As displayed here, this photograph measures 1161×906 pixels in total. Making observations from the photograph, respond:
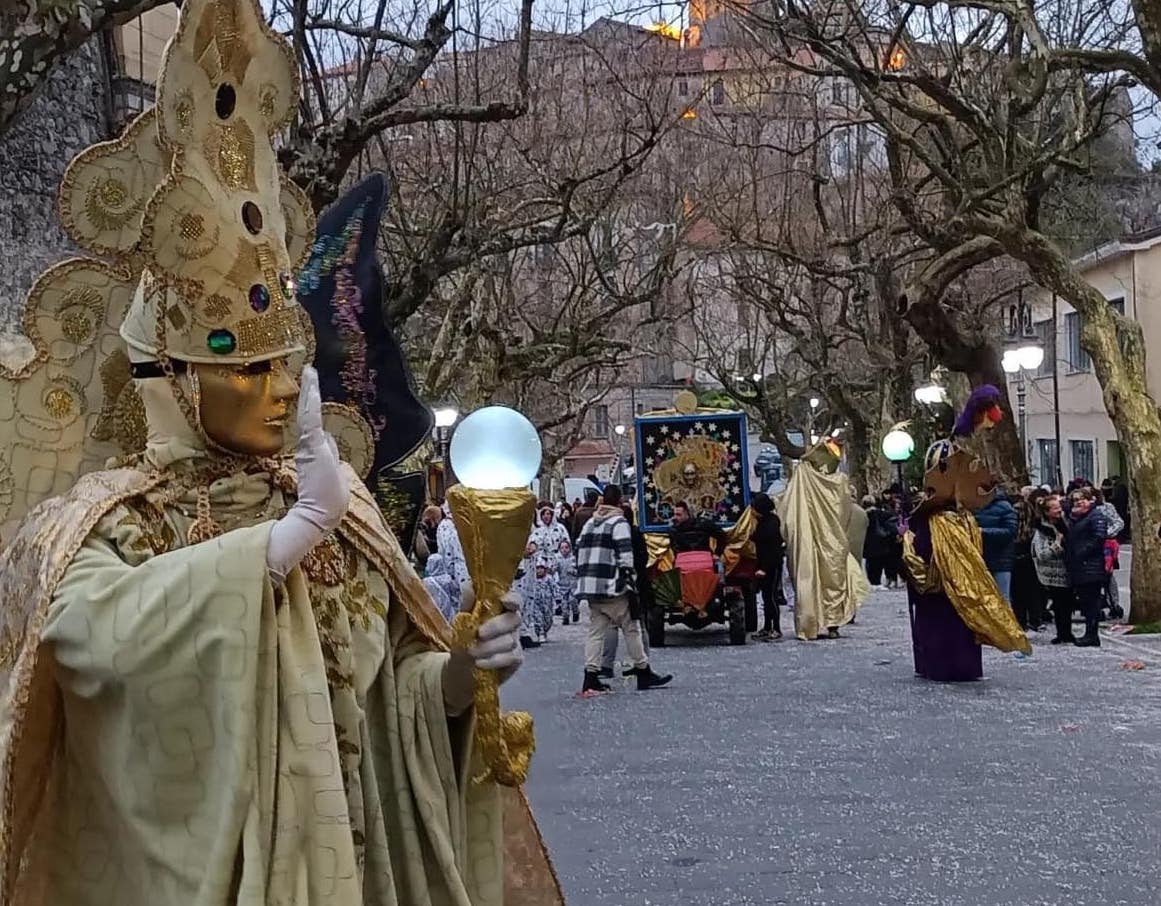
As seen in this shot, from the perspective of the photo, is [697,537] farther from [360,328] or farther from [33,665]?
[33,665]

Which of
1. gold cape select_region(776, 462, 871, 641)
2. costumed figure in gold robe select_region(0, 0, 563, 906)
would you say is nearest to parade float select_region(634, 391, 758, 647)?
gold cape select_region(776, 462, 871, 641)

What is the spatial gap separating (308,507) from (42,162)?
4324 mm

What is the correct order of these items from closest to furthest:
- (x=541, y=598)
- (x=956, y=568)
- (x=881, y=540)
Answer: (x=956, y=568)
(x=541, y=598)
(x=881, y=540)

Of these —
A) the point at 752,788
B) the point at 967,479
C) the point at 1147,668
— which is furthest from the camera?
the point at 1147,668

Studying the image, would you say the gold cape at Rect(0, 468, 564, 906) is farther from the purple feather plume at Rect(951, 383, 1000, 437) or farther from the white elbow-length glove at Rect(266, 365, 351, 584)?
the purple feather plume at Rect(951, 383, 1000, 437)

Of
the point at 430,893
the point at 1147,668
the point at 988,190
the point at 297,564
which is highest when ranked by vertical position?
the point at 988,190

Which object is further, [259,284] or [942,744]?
[942,744]

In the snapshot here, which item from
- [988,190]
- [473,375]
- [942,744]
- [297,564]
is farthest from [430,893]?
[473,375]

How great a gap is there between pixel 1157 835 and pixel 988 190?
8536 millimetres

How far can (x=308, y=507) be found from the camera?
2.50 meters

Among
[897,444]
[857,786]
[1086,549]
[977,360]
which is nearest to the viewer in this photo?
[857,786]

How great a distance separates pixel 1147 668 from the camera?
1241cm

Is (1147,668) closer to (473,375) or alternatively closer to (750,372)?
(473,375)

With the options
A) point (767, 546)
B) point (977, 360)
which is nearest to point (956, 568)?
point (767, 546)
